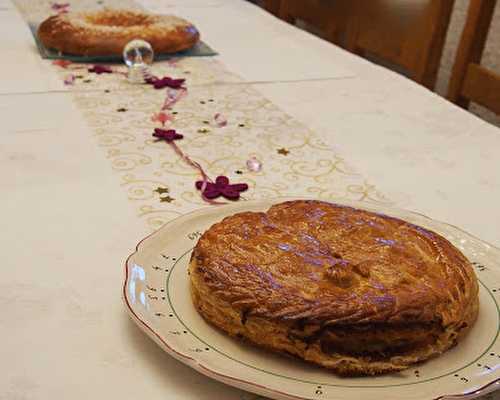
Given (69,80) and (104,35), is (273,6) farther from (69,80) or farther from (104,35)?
(69,80)

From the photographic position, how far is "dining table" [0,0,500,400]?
1.84ft

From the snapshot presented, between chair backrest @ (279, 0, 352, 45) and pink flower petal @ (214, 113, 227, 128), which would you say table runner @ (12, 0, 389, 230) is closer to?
pink flower petal @ (214, 113, 227, 128)

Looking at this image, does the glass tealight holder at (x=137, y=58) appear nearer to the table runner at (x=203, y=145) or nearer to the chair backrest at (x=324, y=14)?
the table runner at (x=203, y=145)

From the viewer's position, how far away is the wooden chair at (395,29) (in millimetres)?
1712

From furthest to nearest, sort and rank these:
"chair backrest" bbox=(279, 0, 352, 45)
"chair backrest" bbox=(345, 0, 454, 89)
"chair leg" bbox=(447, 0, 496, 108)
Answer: "chair backrest" bbox=(279, 0, 352, 45)
"chair backrest" bbox=(345, 0, 454, 89)
"chair leg" bbox=(447, 0, 496, 108)

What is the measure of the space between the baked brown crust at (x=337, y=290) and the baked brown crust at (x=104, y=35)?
887 millimetres

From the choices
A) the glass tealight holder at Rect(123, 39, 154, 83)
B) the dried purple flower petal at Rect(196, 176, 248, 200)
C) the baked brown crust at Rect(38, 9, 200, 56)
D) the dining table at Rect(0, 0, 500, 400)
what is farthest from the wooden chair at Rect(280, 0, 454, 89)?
the dried purple flower petal at Rect(196, 176, 248, 200)

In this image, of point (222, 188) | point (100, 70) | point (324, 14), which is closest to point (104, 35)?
point (100, 70)

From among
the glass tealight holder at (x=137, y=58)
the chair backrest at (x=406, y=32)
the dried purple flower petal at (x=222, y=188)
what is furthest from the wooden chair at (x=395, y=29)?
the dried purple flower petal at (x=222, y=188)

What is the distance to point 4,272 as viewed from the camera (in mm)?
668

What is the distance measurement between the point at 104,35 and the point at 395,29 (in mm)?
829

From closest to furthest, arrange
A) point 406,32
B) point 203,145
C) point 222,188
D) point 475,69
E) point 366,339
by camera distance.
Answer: point 366,339, point 222,188, point 203,145, point 475,69, point 406,32

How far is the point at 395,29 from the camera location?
1842mm

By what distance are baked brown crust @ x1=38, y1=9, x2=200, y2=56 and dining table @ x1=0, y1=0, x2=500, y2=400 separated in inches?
1.6
